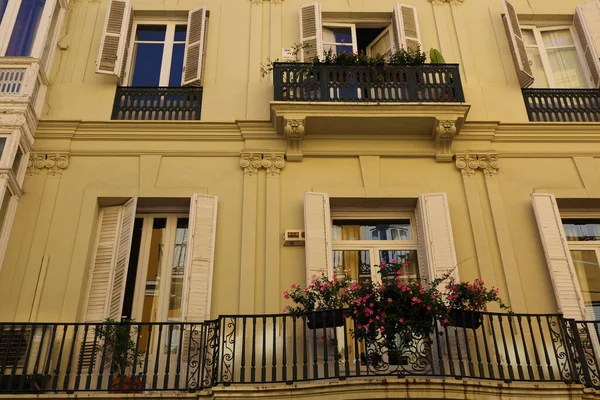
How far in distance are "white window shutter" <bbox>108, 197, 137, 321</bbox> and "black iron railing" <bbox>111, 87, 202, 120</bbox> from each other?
61.4 inches

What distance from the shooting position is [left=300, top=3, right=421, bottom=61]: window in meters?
10.3

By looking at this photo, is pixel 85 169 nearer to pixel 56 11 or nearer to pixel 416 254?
pixel 56 11

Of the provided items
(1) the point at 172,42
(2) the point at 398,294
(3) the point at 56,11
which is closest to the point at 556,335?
(2) the point at 398,294

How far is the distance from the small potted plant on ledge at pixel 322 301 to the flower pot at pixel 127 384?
71.3 inches

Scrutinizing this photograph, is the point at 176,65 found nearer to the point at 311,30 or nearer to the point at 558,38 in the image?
the point at 311,30

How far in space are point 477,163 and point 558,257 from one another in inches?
68.5

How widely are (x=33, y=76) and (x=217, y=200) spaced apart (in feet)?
10.2

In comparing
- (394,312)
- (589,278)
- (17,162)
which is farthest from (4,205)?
(589,278)

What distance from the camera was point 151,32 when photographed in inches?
440

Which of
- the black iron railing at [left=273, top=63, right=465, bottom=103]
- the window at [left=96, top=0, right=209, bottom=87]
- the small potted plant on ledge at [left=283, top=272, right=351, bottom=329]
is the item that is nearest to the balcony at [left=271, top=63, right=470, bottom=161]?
the black iron railing at [left=273, top=63, right=465, bottom=103]

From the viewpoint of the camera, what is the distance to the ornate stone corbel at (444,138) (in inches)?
359

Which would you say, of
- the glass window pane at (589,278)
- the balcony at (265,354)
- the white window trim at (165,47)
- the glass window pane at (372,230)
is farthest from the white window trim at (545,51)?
the white window trim at (165,47)

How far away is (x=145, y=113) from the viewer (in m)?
9.77

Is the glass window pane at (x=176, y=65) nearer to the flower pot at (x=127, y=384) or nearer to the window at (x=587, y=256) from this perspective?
the flower pot at (x=127, y=384)
